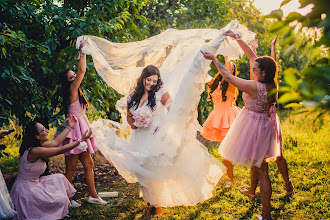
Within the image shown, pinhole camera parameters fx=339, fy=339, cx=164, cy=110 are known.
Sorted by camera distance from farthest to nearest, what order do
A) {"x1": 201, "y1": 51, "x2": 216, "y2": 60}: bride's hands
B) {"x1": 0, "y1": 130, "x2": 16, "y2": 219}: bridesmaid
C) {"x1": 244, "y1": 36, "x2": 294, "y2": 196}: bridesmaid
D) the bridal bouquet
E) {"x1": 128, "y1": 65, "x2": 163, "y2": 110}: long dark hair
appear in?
{"x1": 244, "y1": 36, "x2": 294, "y2": 196}: bridesmaid → {"x1": 128, "y1": 65, "x2": 163, "y2": 110}: long dark hair → the bridal bouquet → {"x1": 201, "y1": 51, "x2": 216, "y2": 60}: bride's hands → {"x1": 0, "y1": 130, "x2": 16, "y2": 219}: bridesmaid

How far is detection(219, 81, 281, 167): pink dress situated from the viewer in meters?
3.98

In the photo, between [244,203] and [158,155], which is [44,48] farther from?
[244,203]

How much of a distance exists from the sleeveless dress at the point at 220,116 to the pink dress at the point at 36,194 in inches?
94.2

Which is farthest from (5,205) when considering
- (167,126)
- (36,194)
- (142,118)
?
(167,126)

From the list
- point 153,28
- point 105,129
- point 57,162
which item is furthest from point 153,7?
point 105,129

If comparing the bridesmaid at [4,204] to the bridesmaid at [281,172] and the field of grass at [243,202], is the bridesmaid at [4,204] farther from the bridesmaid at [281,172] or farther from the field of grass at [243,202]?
the bridesmaid at [281,172]

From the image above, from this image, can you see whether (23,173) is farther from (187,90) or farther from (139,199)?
(187,90)

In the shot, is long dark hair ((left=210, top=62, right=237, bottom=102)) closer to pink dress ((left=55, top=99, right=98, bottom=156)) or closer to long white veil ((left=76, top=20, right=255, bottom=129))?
long white veil ((left=76, top=20, right=255, bottom=129))

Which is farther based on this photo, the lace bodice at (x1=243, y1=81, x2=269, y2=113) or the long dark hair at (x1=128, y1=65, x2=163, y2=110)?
the long dark hair at (x1=128, y1=65, x2=163, y2=110)

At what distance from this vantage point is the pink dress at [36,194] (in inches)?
150

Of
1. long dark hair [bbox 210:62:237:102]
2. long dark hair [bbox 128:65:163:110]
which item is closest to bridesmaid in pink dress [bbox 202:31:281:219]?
long dark hair [bbox 128:65:163:110]

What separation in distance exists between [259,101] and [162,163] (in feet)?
4.44

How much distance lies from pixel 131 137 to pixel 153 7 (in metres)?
5.20

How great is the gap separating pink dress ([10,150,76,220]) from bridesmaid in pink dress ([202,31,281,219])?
2.09 meters
